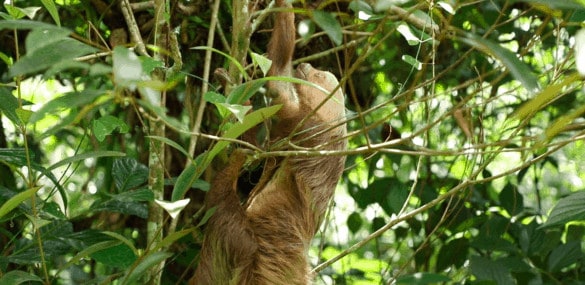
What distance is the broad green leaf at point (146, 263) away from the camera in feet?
8.64

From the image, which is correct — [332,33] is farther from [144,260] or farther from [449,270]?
[449,270]

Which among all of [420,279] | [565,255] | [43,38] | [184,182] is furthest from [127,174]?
[565,255]

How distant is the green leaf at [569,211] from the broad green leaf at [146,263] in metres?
1.48

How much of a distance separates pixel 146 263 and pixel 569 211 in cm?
165

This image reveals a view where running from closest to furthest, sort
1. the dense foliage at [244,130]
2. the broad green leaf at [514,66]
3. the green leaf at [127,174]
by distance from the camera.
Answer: the broad green leaf at [514,66] → the dense foliage at [244,130] → the green leaf at [127,174]

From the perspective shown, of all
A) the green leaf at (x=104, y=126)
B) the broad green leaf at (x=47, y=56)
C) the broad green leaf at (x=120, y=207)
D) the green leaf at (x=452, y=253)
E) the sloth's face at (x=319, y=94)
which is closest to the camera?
the broad green leaf at (x=47, y=56)

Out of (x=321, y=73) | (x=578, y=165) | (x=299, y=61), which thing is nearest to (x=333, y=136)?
(x=321, y=73)

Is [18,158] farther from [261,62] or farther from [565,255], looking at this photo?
[565,255]

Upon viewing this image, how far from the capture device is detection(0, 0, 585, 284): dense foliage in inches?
99.4

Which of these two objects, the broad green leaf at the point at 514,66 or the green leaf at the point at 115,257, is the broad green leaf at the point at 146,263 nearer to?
the green leaf at the point at 115,257

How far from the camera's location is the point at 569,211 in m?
3.09

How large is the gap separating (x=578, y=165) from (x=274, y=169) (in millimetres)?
2597

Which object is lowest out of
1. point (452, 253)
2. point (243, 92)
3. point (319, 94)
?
point (452, 253)

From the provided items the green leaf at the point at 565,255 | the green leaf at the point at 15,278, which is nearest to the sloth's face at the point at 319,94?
the green leaf at the point at 15,278
